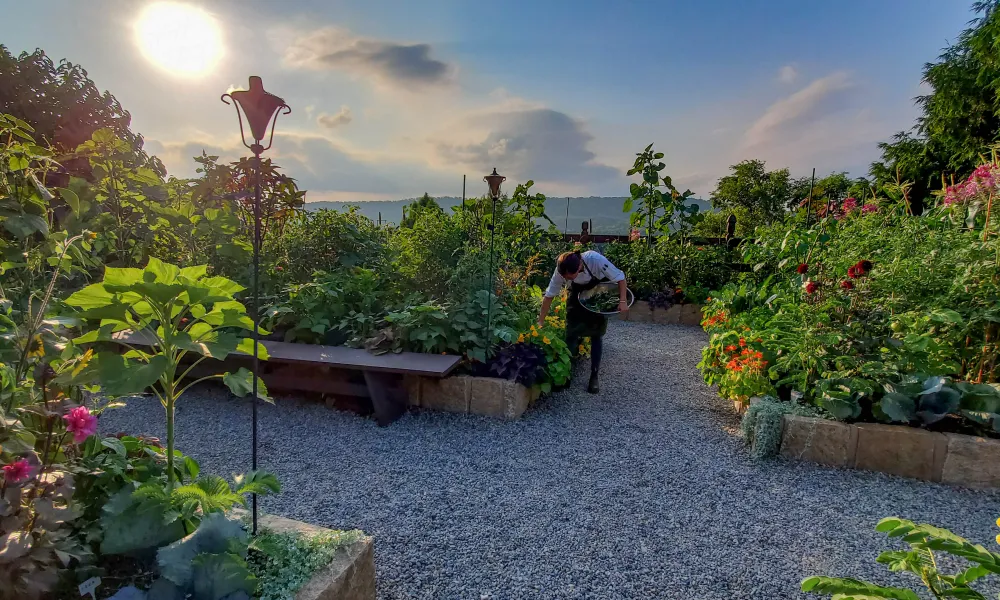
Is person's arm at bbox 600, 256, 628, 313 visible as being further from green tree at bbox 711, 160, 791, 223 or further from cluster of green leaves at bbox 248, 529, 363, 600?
green tree at bbox 711, 160, 791, 223

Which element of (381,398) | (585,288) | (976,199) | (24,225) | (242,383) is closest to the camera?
(24,225)

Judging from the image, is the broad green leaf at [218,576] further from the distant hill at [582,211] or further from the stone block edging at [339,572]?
the distant hill at [582,211]

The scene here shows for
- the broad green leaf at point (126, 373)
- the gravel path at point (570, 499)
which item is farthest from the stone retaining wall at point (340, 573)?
the broad green leaf at point (126, 373)

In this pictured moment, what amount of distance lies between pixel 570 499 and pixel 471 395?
112cm

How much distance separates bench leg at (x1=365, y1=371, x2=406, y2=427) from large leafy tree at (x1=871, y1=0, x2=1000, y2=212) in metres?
13.3

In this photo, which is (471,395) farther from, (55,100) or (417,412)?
(55,100)

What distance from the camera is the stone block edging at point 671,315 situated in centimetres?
682

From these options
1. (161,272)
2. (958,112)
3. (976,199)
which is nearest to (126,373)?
(161,272)

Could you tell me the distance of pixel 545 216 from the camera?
7.38m

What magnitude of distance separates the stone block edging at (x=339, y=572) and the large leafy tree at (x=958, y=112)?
14.3 meters

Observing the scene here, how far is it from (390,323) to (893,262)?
10.6 ft

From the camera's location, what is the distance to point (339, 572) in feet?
4.39

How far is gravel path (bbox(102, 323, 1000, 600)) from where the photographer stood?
1811 millimetres

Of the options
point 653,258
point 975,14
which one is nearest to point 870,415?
point 653,258
